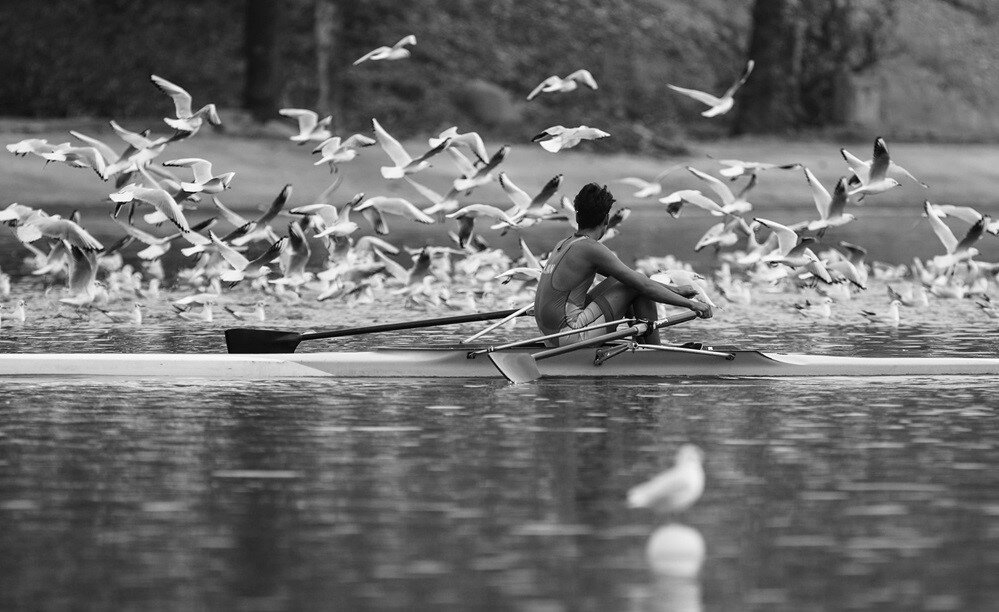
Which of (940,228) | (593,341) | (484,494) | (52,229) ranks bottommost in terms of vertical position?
(484,494)

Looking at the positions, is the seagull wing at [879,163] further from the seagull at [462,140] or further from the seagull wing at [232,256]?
the seagull wing at [232,256]

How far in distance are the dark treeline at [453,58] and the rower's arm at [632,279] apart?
1020 inches

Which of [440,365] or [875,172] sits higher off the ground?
[875,172]

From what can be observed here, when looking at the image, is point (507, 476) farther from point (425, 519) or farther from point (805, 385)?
point (805, 385)

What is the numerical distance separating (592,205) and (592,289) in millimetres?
1019

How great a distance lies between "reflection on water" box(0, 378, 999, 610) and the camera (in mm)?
8391

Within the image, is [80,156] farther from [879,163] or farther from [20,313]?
[879,163]

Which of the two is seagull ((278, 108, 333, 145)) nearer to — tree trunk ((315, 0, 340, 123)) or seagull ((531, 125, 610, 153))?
seagull ((531, 125, 610, 153))

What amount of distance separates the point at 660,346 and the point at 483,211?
18.4 feet

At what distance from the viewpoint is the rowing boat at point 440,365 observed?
14.8 metres

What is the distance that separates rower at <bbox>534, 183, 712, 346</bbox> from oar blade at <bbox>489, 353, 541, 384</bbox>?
29 cm

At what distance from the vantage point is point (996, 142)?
150 ft

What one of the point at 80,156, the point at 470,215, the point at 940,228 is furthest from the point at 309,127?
the point at 940,228

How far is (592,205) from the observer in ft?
46.4
